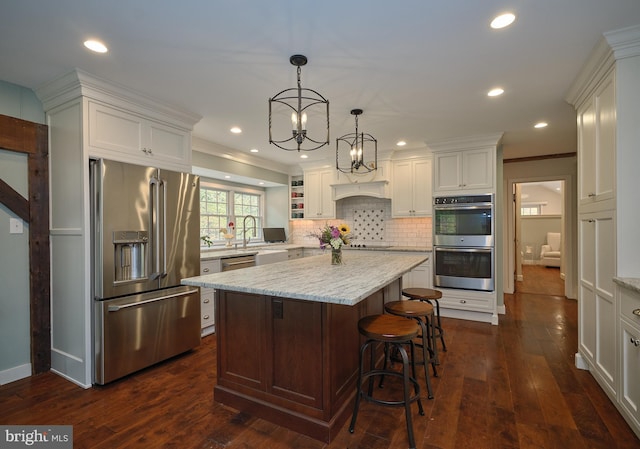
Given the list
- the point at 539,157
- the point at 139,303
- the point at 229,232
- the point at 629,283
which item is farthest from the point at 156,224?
the point at 539,157

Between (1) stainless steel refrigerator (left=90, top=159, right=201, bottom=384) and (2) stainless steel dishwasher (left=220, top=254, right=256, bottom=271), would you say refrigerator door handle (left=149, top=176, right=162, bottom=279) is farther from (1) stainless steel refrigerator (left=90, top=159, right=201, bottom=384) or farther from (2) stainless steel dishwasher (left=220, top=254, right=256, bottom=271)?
(2) stainless steel dishwasher (left=220, top=254, right=256, bottom=271)

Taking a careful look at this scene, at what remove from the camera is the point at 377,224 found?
556 cm

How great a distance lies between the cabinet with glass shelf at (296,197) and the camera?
6.23 metres

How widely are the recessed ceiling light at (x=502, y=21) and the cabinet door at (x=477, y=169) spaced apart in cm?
253

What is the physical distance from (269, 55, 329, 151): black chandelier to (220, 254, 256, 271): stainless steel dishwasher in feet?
5.39

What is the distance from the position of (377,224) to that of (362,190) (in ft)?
2.27

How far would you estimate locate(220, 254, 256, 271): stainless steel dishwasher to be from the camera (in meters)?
3.90

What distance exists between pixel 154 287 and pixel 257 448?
171 centimetres

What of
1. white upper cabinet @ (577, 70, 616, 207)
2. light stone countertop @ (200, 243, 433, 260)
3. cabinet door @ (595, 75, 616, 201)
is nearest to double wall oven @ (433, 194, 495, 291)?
light stone countertop @ (200, 243, 433, 260)

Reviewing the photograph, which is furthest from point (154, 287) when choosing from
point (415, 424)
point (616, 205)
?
point (616, 205)

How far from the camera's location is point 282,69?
Answer: 2396 mm

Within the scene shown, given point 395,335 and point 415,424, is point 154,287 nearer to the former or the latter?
point 395,335

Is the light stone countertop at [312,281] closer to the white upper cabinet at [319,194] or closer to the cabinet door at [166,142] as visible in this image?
the cabinet door at [166,142]

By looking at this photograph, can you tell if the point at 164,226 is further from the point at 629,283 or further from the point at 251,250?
the point at 629,283
